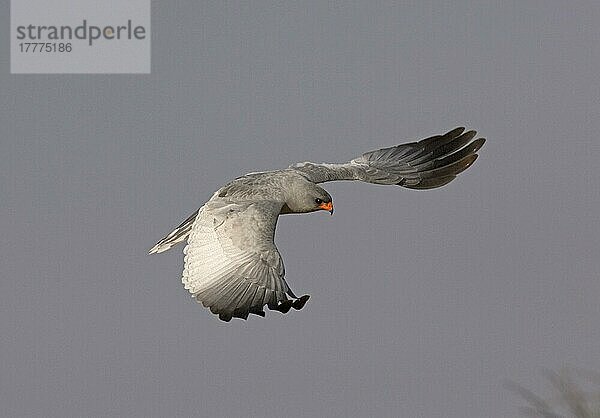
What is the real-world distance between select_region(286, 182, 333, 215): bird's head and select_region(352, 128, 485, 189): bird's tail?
10.7 feet

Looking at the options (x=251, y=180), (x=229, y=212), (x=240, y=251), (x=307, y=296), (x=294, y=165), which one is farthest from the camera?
(x=294, y=165)

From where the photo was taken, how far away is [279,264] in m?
11.2

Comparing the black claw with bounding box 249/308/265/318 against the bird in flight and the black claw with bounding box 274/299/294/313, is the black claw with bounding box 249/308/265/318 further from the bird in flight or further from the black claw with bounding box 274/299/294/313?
the black claw with bounding box 274/299/294/313

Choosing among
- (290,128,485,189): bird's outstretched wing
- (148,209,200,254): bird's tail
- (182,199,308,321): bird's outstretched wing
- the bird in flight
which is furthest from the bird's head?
(290,128,485,189): bird's outstretched wing

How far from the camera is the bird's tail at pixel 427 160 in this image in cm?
1678

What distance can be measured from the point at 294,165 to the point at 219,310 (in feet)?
16.7

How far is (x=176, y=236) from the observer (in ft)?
45.5

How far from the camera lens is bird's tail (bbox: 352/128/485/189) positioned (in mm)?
16781

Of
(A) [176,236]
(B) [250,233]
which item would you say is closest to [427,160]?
(A) [176,236]

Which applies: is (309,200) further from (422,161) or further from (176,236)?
(422,161)

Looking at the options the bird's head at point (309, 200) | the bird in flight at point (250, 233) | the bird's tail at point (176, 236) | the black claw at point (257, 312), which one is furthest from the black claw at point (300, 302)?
the bird's tail at point (176, 236)

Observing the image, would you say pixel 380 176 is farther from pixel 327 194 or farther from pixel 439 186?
pixel 327 194

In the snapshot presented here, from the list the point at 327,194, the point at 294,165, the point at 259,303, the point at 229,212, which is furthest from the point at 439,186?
the point at 259,303

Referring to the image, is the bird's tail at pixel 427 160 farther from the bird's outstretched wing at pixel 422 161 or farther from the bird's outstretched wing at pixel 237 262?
the bird's outstretched wing at pixel 237 262
